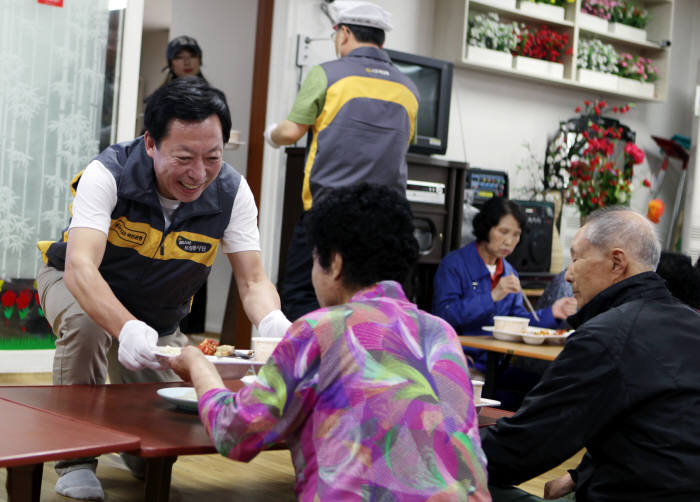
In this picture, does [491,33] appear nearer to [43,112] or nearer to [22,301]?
[43,112]

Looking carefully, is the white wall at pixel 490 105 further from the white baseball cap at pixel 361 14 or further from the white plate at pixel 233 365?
the white plate at pixel 233 365

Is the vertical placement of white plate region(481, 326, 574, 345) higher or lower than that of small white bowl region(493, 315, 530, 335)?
lower

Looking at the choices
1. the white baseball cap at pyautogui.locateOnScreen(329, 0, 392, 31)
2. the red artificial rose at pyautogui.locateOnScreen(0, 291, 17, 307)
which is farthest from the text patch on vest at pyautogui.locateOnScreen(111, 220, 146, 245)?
the red artificial rose at pyautogui.locateOnScreen(0, 291, 17, 307)

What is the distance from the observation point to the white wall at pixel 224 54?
5746mm

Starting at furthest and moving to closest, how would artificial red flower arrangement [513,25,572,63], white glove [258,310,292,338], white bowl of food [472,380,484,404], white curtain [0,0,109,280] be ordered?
artificial red flower arrangement [513,25,572,63]
white curtain [0,0,109,280]
white glove [258,310,292,338]
white bowl of food [472,380,484,404]

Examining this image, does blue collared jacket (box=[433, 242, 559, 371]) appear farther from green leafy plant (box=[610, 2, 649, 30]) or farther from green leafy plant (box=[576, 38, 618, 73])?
green leafy plant (box=[610, 2, 649, 30])

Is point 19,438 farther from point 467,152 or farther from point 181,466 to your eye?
point 467,152

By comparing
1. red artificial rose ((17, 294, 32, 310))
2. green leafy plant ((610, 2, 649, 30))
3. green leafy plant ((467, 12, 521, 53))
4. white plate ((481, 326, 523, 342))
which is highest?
green leafy plant ((610, 2, 649, 30))

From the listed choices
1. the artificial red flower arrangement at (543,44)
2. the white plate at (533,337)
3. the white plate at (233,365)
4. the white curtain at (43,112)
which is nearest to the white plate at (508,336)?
the white plate at (533,337)

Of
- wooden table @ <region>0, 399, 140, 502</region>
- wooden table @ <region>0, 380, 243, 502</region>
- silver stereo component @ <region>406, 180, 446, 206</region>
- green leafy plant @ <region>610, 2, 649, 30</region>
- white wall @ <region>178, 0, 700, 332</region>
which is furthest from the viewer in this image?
green leafy plant @ <region>610, 2, 649, 30</region>

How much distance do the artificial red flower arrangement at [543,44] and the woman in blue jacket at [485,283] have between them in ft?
6.55

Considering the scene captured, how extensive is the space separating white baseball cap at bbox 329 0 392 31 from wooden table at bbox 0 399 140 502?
2.70 m

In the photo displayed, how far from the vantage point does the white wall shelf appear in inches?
224

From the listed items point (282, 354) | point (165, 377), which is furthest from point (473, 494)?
point (165, 377)
